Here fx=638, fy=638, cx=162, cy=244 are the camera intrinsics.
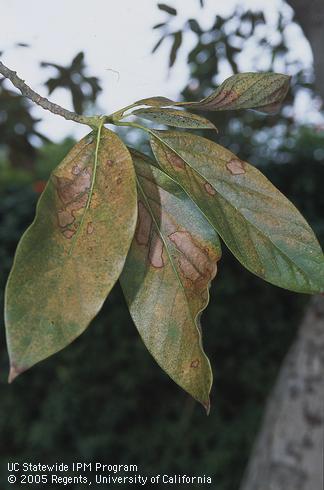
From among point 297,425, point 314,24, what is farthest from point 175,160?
point 297,425

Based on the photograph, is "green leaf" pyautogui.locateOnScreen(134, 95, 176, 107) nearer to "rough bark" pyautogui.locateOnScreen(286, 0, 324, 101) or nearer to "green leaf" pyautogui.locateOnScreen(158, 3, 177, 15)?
"rough bark" pyautogui.locateOnScreen(286, 0, 324, 101)

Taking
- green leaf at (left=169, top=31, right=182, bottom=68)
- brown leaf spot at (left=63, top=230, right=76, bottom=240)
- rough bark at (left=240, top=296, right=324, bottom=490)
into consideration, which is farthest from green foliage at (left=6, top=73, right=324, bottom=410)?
rough bark at (left=240, top=296, right=324, bottom=490)

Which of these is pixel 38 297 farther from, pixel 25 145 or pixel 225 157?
pixel 25 145

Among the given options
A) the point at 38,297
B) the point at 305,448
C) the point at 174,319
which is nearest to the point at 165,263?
the point at 174,319

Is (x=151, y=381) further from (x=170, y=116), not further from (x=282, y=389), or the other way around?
(x=170, y=116)

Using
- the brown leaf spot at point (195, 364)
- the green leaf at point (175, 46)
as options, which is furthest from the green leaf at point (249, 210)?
the green leaf at point (175, 46)
